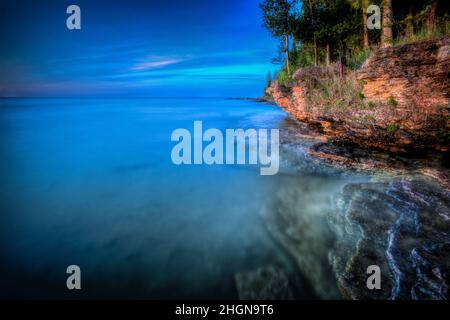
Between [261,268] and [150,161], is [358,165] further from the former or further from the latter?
[150,161]

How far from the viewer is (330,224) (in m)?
3.75

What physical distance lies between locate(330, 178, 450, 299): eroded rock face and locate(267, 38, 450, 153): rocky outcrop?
4.82 ft

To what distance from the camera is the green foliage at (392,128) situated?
5.55 meters

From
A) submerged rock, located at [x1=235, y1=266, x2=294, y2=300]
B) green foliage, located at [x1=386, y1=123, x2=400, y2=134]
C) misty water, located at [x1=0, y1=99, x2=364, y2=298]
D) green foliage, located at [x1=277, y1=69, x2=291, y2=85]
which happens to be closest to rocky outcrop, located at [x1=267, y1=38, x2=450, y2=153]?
green foliage, located at [x1=386, y1=123, x2=400, y2=134]

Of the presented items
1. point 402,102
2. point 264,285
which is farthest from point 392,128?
point 264,285

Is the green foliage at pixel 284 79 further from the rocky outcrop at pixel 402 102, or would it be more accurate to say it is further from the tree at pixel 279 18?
the rocky outcrop at pixel 402 102

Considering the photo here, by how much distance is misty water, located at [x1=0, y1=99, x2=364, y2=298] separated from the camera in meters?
2.93

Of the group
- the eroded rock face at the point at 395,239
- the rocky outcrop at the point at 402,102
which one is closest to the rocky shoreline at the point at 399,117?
the rocky outcrop at the point at 402,102

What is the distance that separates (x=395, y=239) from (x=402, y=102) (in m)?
4.02

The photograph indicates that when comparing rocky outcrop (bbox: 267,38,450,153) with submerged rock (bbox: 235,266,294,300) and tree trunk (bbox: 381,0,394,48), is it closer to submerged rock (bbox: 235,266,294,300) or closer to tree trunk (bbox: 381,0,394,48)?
tree trunk (bbox: 381,0,394,48)

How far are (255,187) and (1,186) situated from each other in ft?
22.6

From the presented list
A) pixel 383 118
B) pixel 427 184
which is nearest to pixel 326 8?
pixel 383 118

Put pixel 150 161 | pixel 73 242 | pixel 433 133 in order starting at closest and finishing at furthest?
pixel 73 242, pixel 433 133, pixel 150 161

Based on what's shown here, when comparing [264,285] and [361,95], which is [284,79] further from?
[264,285]
